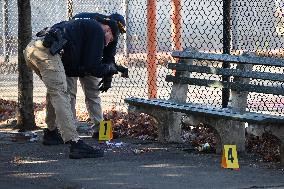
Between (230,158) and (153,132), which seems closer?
(230,158)

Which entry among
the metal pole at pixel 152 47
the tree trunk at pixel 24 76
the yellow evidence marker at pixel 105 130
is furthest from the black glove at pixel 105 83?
the metal pole at pixel 152 47

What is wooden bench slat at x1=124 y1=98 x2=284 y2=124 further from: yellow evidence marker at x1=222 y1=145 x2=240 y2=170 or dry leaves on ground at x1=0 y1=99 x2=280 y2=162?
yellow evidence marker at x1=222 y1=145 x2=240 y2=170

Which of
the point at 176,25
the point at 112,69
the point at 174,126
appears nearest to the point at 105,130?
the point at 174,126

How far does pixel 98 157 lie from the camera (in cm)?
838

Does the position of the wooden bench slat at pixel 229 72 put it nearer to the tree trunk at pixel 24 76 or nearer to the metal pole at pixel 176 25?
the tree trunk at pixel 24 76

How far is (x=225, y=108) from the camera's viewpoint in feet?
28.6

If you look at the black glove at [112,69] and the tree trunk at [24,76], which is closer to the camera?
the black glove at [112,69]

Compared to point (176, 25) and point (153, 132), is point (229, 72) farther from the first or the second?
point (176, 25)

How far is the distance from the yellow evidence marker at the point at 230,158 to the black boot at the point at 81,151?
54.0 inches

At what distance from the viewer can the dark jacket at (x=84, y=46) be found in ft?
27.4

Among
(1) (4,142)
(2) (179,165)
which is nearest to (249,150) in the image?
(2) (179,165)

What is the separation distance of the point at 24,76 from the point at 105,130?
1.63 m

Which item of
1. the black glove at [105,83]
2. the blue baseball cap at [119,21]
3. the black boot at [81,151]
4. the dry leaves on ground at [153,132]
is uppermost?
the blue baseball cap at [119,21]

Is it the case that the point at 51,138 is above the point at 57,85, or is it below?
below
